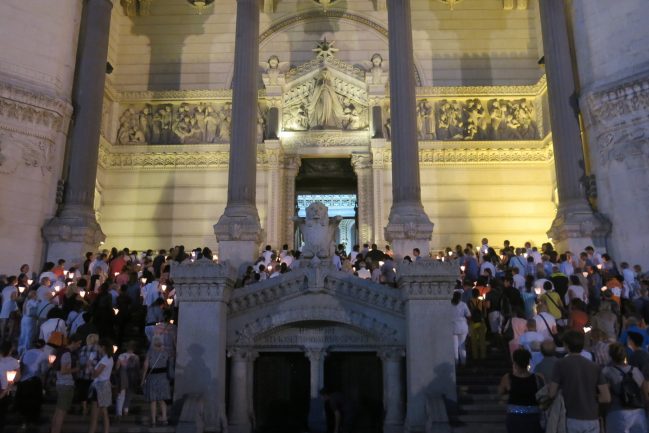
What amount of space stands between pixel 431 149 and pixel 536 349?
716 inches

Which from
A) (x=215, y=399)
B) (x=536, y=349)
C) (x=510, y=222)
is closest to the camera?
(x=536, y=349)

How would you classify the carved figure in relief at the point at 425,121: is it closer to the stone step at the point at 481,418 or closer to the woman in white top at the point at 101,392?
the stone step at the point at 481,418

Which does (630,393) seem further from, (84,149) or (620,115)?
(84,149)

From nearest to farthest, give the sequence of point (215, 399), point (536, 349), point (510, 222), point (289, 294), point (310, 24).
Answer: point (536, 349), point (215, 399), point (289, 294), point (510, 222), point (310, 24)

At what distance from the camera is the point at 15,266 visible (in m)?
21.1

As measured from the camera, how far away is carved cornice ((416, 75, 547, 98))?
2881 centimetres

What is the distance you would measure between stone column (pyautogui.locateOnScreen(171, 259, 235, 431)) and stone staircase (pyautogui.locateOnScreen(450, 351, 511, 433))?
15.6 ft

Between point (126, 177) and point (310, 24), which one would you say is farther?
point (310, 24)

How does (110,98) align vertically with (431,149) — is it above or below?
above

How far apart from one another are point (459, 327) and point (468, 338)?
1.41 meters

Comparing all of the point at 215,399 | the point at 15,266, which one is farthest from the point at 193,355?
the point at 15,266

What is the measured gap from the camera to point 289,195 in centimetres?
2802

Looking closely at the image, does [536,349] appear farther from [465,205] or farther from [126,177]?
[126,177]

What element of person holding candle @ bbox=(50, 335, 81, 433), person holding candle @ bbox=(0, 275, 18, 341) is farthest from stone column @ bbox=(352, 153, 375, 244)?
person holding candle @ bbox=(50, 335, 81, 433)
